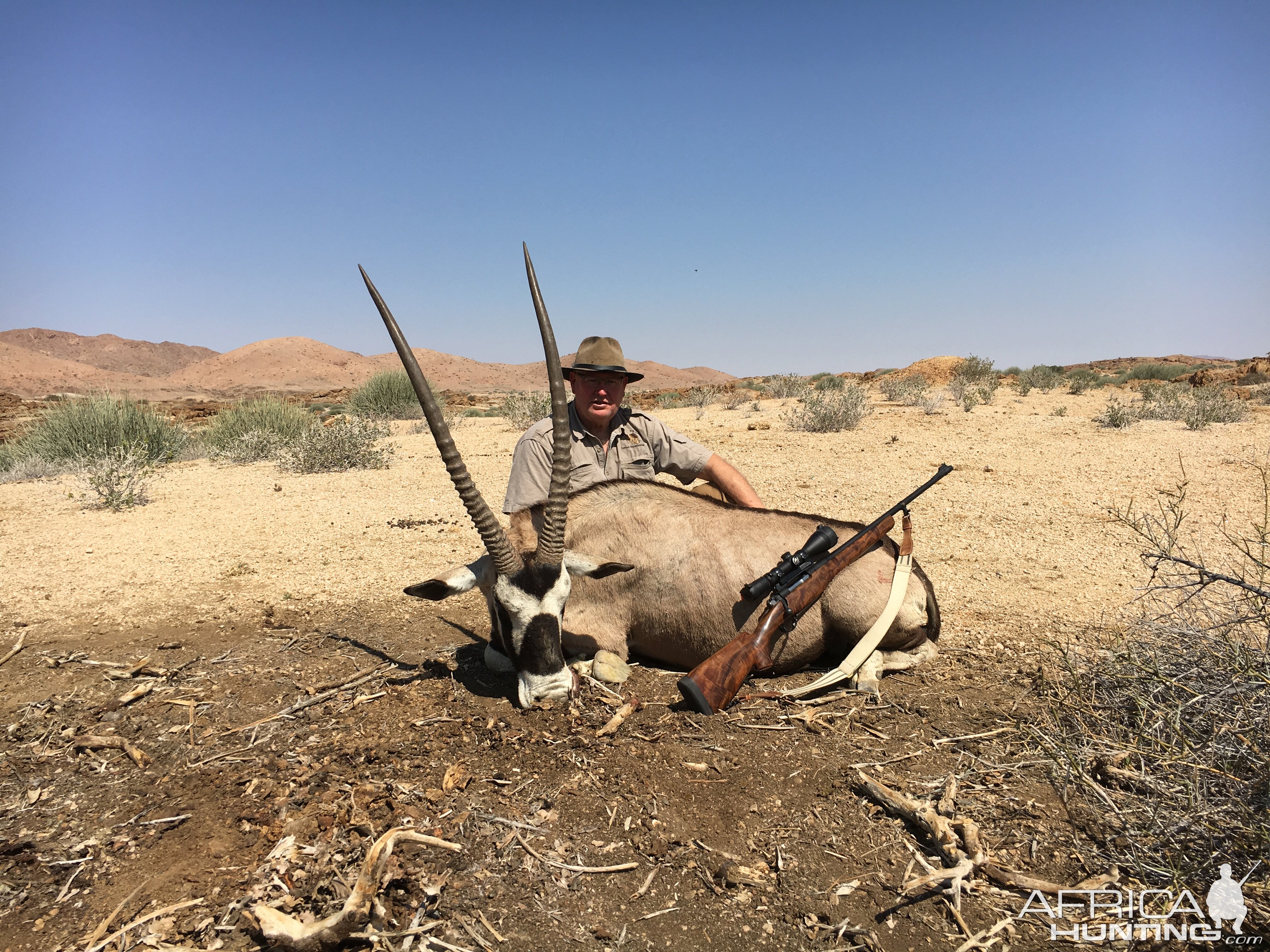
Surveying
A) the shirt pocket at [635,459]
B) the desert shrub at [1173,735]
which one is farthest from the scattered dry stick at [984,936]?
the shirt pocket at [635,459]

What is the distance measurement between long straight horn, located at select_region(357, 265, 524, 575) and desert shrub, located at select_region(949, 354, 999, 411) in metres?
17.9

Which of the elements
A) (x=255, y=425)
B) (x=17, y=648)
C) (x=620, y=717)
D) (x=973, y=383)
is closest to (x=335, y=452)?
(x=255, y=425)

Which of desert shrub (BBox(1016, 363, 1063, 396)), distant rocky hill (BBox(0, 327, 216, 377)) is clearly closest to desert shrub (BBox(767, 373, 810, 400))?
desert shrub (BBox(1016, 363, 1063, 396))

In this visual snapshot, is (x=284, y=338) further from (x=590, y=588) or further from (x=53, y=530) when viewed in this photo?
(x=590, y=588)

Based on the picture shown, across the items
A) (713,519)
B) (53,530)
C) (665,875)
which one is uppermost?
(713,519)

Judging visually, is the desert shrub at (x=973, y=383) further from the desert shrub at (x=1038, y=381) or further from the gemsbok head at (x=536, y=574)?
the gemsbok head at (x=536, y=574)

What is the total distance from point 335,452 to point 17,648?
26.8 ft

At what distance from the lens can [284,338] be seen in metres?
91.9

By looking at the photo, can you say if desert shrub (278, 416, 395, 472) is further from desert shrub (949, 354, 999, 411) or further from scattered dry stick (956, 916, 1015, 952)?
desert shrub (949, 354, 999, 411)

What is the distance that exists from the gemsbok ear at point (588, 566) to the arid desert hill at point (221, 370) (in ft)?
149

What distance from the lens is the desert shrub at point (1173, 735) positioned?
2449 millimetres

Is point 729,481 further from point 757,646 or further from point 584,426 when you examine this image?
point 757,646

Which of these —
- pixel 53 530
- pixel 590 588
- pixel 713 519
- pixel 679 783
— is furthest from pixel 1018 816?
pixel 53 530

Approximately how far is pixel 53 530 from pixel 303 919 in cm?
846
